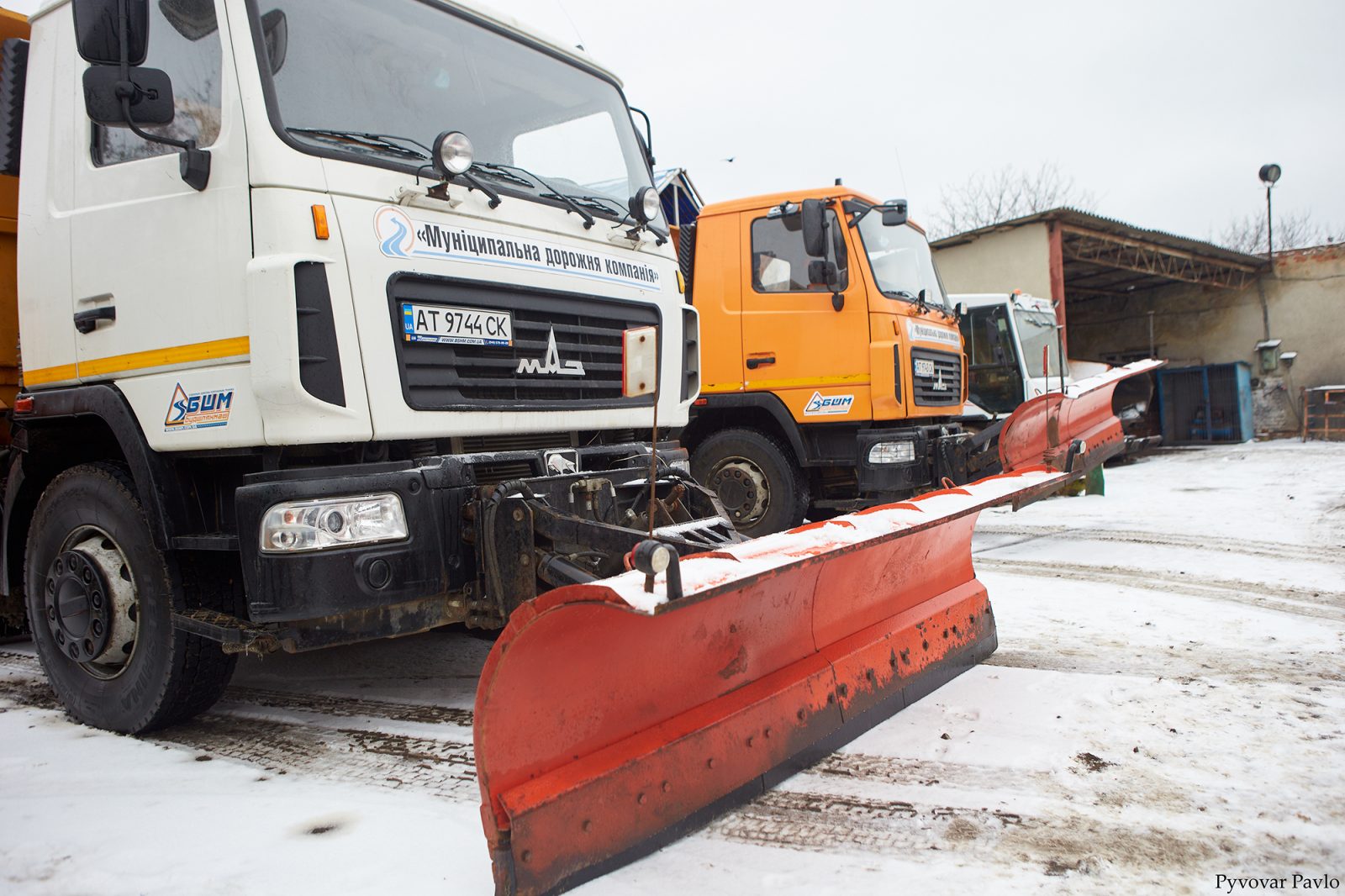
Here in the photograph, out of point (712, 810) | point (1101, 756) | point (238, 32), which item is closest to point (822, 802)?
point (712, 810)

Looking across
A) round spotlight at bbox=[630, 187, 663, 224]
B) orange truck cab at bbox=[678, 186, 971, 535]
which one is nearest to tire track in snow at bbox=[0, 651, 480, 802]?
round spotlight at bbox=[630, 187, 663, 224]

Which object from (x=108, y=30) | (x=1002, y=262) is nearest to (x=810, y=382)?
(x=108, y=30)

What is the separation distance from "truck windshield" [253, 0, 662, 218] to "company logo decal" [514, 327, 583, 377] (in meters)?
0.59

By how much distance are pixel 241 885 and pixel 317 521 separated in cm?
98

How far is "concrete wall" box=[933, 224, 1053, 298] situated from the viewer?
16031 mm

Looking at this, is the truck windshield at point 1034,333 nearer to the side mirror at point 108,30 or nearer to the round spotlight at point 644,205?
the round spotlight at point 644,205

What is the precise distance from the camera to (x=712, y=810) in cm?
249

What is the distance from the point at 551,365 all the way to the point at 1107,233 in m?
17.1

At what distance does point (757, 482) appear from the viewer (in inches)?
262

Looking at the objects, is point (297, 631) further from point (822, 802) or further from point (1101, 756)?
point (1101, 756)

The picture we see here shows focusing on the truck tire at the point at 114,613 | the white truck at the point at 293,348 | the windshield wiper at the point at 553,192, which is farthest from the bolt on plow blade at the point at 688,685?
the windshield wiper at the point at 553,192

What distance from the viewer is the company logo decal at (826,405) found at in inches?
251

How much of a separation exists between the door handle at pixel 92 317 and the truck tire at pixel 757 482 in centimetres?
429

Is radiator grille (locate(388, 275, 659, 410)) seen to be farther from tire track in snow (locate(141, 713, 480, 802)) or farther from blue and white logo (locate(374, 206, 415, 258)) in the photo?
tire track in snow (locate(141, 713, 480, 802))
